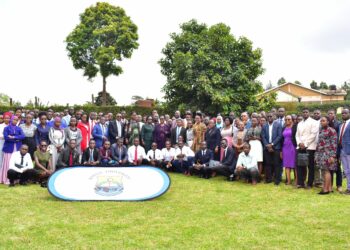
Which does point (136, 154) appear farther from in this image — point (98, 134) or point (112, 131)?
point (98, 134)

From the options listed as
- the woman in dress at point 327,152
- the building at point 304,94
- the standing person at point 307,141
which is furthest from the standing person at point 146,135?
the building at point 304,94

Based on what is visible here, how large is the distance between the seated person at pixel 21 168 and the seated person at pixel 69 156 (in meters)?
0.72

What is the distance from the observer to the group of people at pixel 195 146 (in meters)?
9.05

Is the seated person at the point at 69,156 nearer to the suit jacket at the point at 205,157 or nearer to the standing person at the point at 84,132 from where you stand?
the standing person at the point at 84,132

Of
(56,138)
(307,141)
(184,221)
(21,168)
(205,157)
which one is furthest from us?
(205,157)

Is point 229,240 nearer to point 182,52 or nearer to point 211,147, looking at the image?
point 211,147

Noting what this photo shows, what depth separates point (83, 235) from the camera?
5574 millimetres

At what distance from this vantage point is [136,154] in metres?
11.6

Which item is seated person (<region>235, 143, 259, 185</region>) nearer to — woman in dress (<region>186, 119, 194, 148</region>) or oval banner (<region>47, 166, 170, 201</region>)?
woman in dress (<region>186, 119, 194, 148</region>)

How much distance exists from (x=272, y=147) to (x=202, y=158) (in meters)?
2.22

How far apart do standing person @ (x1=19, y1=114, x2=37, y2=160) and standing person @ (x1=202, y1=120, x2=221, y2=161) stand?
4.90 meters

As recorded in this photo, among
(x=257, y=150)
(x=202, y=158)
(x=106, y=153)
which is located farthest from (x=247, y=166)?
(x=106, y=153)

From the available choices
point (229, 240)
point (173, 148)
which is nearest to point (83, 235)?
point (229, 240)

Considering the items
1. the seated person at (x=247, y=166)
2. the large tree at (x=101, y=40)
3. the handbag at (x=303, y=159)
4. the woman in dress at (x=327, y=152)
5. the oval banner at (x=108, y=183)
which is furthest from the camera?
the large tree at (x=101, y=40)
